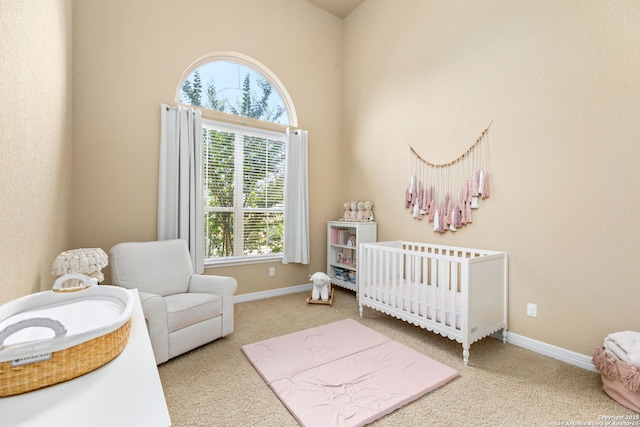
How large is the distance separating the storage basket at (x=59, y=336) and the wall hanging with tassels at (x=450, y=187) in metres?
2.62

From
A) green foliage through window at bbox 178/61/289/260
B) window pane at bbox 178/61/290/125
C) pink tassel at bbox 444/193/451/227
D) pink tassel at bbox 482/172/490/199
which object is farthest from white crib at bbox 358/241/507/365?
window pane at bbox 178/61/290/125

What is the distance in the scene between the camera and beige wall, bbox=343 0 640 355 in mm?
1893

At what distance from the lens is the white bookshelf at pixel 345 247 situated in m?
3.56

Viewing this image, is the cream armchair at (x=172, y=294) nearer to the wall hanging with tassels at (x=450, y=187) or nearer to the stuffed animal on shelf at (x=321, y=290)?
the stuffed animal on shelf at (x=321, y=290)

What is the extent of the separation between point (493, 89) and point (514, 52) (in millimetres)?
292

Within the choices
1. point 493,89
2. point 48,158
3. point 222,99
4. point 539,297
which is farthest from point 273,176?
point 539,297

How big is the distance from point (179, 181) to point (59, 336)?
2.39 meters

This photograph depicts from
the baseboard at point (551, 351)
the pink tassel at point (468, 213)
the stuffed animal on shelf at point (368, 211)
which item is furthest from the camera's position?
the stuffed animal on shelf at point (368, 211)

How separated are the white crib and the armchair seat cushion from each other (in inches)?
56.6

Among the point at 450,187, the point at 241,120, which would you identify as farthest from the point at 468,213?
the point at 241,120

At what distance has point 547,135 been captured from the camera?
219cm

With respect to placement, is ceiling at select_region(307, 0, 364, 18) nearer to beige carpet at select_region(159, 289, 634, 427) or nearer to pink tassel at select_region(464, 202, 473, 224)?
pink tassel at select_region(464, 202, 473, 224)

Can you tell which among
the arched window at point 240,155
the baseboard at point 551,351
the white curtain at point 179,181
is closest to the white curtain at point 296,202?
the arched window at point 240,155

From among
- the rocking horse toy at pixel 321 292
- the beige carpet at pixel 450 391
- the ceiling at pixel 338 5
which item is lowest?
the beige carpet at pixel 450 391
